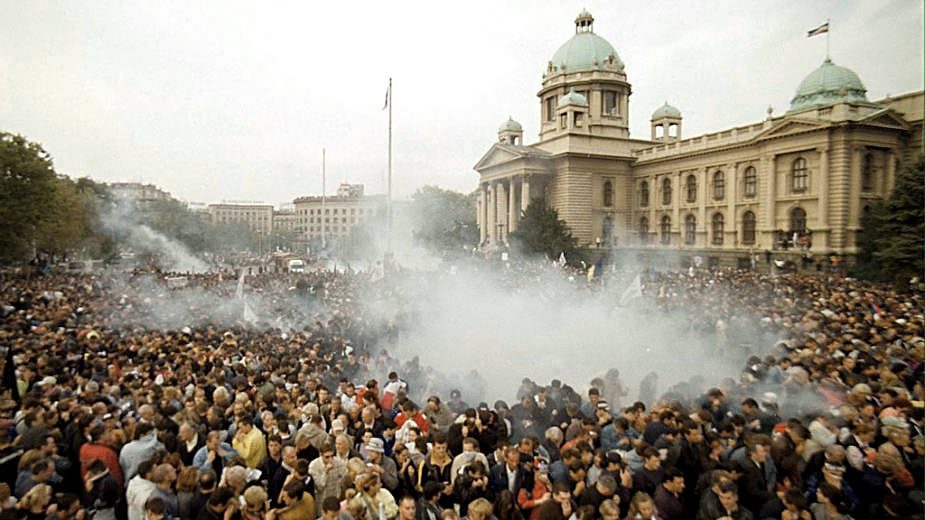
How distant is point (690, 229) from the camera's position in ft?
143

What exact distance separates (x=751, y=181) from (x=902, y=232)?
50.1 feet

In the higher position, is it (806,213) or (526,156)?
(526,156)

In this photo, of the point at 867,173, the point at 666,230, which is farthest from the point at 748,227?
the point at 666,230

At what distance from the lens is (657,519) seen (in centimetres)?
454

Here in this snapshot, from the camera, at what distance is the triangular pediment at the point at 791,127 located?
32.1 meters

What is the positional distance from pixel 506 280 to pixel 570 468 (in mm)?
23099

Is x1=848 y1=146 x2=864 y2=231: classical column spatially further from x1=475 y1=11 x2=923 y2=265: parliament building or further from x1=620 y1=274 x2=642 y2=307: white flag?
x1=620 y1=274 x2=642 y2=307: white flag

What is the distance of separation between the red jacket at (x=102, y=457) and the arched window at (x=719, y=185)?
42.3 meters

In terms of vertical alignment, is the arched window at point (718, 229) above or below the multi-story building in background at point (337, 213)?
below

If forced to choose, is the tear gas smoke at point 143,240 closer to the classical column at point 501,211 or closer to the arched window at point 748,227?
the classical column at point 501,211

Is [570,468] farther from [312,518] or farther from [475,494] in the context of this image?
[312,518]

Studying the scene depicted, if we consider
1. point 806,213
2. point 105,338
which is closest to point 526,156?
point 806,213

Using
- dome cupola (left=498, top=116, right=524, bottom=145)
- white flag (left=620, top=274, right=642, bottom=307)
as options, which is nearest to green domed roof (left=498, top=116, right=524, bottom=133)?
dome cupola (left=498, top=116, right=524, bottom=145)

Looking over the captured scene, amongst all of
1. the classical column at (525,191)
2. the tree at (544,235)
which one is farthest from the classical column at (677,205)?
the classical column at (525,191)
